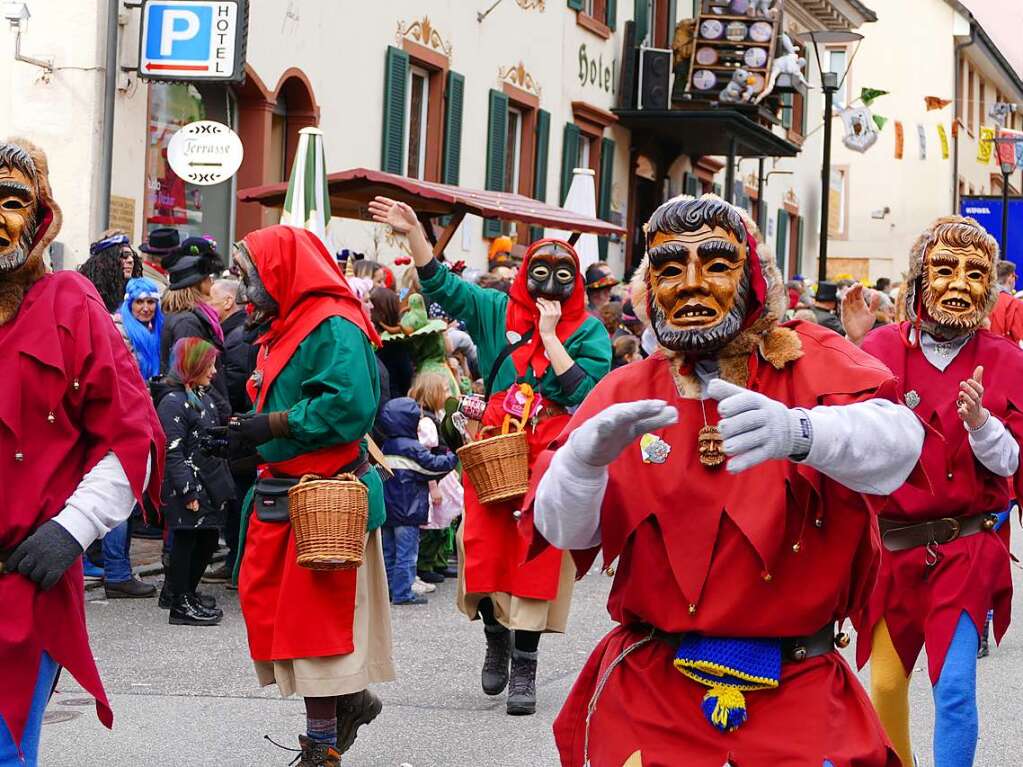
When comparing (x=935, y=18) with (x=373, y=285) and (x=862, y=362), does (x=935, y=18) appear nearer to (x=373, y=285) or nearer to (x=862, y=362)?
(x=373, y=285)

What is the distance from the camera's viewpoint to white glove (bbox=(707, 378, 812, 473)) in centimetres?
338

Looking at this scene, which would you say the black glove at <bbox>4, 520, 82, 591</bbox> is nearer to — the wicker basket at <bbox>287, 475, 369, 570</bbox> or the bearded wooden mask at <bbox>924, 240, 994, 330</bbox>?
the wicker basket at <bbox>287, 475, 369, 570</bbox>

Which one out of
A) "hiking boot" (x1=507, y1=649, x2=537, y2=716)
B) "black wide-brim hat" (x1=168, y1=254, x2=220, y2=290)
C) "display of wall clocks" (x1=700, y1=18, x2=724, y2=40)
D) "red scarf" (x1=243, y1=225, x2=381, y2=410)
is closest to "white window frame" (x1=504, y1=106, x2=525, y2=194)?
"display of wall clocks" (x1=700, y1=18, x2=724, y2=40)

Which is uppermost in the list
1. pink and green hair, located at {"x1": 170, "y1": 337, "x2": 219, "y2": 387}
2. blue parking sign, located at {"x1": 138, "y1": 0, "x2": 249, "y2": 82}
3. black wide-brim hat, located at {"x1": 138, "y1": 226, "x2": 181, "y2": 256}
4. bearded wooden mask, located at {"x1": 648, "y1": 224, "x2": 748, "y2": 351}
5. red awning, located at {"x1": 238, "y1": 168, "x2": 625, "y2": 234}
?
blue parking sign, located at {"x1": 138, "y1": 0, "x2": 249, "y2": 82}

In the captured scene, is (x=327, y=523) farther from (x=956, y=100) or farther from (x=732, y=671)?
(x=956, y=100)

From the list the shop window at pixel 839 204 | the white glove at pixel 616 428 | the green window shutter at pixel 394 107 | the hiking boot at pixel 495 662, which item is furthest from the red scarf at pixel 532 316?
the shop window at pixel 839 204

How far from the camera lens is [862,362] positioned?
12.8 ft

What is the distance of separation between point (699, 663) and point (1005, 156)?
3111 centimetres

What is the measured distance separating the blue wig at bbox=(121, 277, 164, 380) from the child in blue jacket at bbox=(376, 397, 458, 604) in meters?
1.37

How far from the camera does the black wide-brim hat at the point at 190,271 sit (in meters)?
10.9

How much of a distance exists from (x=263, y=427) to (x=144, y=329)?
4756 mm

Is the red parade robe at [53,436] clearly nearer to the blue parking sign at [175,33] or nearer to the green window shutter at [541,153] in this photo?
the blue parking sign at [175,33]

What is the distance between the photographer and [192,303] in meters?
10.8

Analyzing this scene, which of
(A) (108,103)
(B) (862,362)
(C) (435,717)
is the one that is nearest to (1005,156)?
(A) (108,103)
